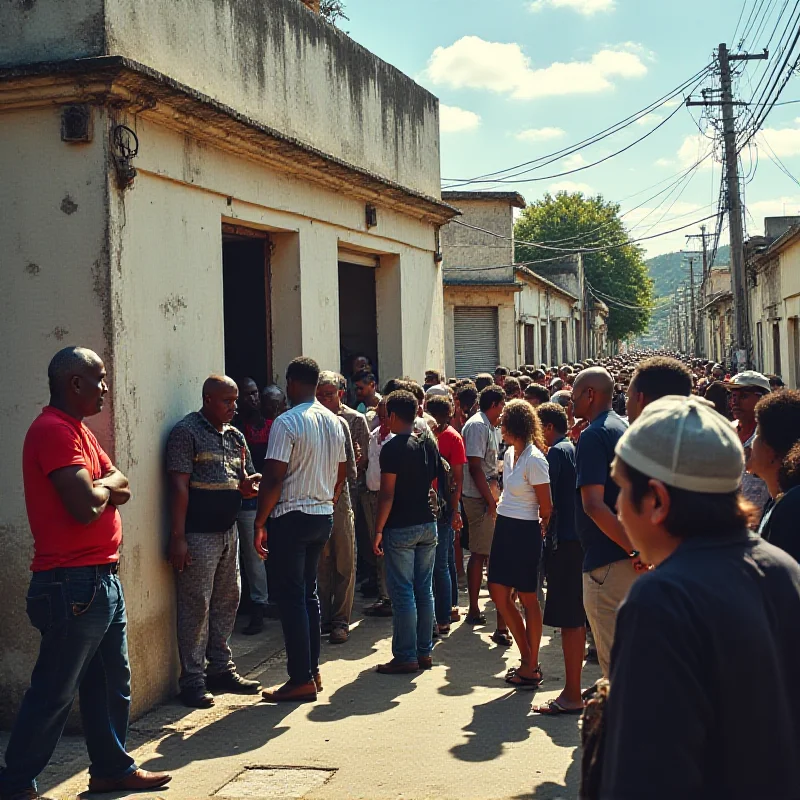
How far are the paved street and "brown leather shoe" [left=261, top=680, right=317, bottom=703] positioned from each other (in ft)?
0.24

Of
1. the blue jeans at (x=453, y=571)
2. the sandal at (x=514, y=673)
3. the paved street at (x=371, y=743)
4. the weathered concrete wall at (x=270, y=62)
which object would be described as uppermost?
the weathered concrete wall at (x=270, y=62)

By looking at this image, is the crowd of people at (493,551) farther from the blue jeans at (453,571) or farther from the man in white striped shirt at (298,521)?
the blue jeans at (453,571)

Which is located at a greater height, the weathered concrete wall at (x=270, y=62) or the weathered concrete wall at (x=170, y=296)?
the weathered concrete wall at (x=270, y=62)

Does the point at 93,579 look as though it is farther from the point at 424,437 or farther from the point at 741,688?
the point at 741,688

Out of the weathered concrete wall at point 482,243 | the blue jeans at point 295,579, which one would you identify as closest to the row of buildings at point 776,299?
the weathered concrete wall at point 482,243

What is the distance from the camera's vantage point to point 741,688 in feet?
6.48

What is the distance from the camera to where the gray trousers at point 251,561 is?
840 centimetres

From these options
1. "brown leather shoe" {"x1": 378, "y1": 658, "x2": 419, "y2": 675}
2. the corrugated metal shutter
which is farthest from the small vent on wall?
the corrugated metal shutter

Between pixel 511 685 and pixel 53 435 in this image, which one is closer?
pixel 53 435

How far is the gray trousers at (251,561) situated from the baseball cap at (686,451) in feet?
21.3

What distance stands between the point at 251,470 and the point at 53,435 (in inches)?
95.0

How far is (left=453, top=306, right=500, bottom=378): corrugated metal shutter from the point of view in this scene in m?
25.1

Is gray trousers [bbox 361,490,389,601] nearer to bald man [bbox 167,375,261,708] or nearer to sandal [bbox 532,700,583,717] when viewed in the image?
bald man [bbox 167,375,261,708]

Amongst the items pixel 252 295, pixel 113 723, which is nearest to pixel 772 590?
pixel 113 723
